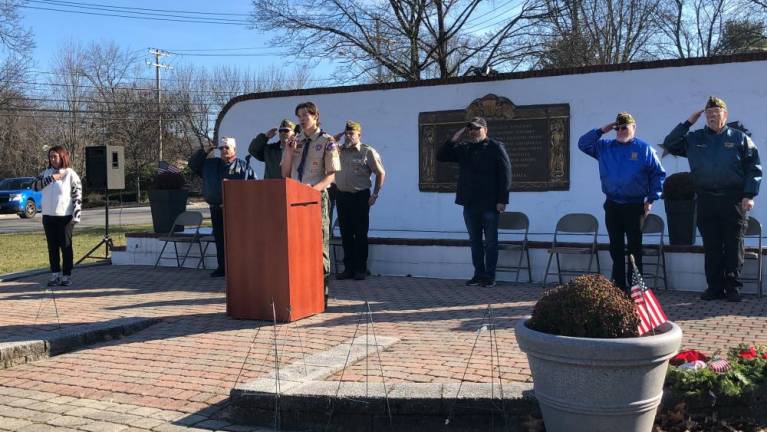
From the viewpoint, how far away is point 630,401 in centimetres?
312

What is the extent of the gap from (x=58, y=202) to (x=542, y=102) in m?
6.32

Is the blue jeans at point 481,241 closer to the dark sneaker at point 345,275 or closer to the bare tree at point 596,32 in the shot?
the dark sneaker at point 345,275

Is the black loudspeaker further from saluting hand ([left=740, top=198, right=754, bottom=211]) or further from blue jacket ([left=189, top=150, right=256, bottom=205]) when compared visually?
saluting hand ([left=740, top=198, right=754, bottom=211])

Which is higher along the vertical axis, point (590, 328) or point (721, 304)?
point (590, 328)

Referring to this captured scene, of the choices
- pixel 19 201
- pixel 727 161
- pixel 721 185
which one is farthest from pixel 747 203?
pixel 19 201

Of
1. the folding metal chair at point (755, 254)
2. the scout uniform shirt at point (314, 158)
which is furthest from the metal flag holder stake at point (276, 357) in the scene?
the folding metal chair at point (755, 254)

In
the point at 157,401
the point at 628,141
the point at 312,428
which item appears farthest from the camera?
the point at 628,141

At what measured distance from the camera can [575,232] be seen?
30.6 ft

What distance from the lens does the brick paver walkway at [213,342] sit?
4230mm

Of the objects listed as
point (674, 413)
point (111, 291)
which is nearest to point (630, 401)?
point (674, 413)

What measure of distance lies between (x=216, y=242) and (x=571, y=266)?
15.0 ft

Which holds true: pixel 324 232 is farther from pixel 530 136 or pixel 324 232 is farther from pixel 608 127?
pixel 530 136

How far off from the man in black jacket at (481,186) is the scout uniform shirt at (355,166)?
0.91 meters

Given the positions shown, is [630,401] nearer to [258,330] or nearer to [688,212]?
[258,330]
